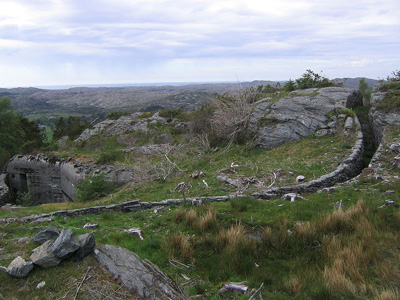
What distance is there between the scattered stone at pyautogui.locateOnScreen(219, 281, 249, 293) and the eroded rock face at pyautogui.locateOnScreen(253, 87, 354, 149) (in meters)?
9.75

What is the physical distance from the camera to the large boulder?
11.1ft

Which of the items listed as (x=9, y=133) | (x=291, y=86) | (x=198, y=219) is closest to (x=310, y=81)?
(x=291, y=86)

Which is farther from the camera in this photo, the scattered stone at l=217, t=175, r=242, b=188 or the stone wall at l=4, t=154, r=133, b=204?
the stone wall at l=4, t=154, r=133, b=204

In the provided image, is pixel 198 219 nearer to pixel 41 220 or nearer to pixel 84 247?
pixel 84 247

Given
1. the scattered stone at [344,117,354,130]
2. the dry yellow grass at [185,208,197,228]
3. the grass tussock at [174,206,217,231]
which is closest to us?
the grass tussock at [174,206,217,231]

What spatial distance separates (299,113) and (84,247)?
41.0 ft

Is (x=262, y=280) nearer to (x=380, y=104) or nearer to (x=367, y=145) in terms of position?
(x=367, y=145)

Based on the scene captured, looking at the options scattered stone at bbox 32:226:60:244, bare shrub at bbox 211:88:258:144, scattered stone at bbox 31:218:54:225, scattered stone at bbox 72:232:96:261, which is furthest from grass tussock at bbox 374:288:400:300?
bare shrub at bbox 211:88:258:144

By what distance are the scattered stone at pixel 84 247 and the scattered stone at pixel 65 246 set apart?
0.07 m

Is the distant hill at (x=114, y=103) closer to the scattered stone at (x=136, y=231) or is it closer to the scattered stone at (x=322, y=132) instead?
the scattered stone at (x=322, y=132)

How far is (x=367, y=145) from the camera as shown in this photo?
11.4 m

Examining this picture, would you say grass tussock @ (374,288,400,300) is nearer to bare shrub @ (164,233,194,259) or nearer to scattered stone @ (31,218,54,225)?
bare shrub @ (164,233,194,259)

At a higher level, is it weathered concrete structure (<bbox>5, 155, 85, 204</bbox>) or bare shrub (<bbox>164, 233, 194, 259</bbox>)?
bare shrub (<bbox>164, 233, 194, 259</bbox>)

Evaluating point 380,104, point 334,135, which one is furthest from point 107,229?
point 380,104
